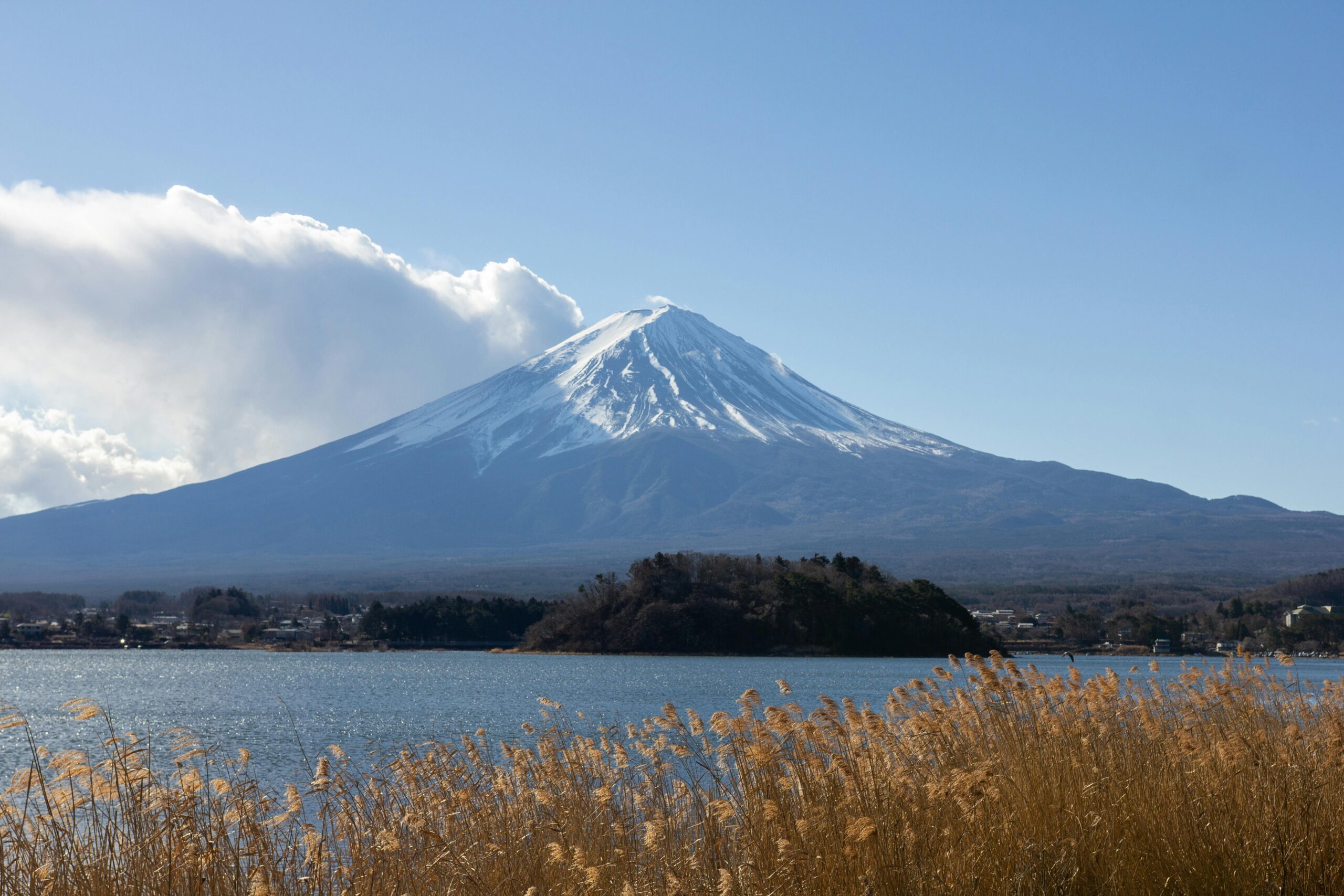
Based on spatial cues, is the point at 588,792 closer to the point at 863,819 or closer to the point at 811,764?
the point at 811,764

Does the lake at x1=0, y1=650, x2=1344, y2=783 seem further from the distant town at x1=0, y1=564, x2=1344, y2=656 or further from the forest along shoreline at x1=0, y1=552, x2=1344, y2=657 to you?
the distant town at x1=0, y1=564, x2=1344, y2=656

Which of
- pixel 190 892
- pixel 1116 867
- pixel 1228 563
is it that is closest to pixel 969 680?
pixel 1116 867

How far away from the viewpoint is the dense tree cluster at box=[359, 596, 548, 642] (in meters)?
81.7

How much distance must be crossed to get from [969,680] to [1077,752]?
0.82 m

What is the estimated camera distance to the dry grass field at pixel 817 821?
19.7ft

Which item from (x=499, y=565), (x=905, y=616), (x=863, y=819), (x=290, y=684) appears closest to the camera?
(x=863, y=819)

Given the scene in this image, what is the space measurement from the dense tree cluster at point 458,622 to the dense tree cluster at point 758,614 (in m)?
4.42

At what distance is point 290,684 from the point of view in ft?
147

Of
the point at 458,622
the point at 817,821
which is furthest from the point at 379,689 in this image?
the point at 458,622

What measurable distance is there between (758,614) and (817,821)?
213 ft

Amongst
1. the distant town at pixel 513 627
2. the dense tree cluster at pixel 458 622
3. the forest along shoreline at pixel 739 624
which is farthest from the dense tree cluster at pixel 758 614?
the dense tree cluster at pixel 458 622

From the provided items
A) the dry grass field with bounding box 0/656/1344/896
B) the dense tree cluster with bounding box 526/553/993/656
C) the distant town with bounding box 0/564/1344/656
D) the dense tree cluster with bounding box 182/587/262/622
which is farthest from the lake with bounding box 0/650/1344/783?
the dense tree cluster with bounding box 182/587/262/622

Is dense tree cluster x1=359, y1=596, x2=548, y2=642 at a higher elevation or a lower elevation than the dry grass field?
lower

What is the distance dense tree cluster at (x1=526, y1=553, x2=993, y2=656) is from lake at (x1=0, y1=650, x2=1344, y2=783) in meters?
3.33
